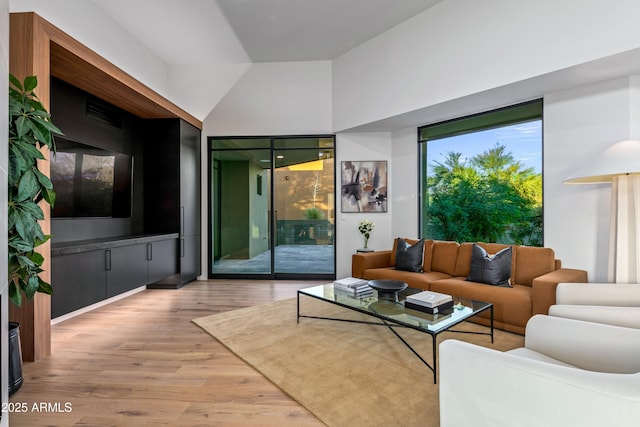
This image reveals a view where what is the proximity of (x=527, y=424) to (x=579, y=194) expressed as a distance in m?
3.26

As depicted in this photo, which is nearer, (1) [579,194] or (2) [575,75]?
(2) [575,75]

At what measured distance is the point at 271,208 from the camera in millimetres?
5934

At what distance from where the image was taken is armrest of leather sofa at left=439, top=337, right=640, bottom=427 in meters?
1.01

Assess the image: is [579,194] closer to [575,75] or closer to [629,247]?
[629,247]

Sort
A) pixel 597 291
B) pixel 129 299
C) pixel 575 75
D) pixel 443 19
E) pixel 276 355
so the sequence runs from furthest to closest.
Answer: pixel 129 299 → pixel 443 19 → pixel 575 75 → pixel 276 355 → pixel 597 291

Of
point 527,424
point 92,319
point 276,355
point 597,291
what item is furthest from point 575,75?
point 92,319

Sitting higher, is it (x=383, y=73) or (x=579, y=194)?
(x=383, y=73)

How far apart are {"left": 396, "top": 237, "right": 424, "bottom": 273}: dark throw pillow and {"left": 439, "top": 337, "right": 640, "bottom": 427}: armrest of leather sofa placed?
2857 mm

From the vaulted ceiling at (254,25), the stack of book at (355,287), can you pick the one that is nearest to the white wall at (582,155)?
the vaulted ceiling at (254,25)

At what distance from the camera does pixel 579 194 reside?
3551 millimetres

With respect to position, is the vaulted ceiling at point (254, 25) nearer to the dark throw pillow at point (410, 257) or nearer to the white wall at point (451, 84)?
the white wall at point (451, 84)

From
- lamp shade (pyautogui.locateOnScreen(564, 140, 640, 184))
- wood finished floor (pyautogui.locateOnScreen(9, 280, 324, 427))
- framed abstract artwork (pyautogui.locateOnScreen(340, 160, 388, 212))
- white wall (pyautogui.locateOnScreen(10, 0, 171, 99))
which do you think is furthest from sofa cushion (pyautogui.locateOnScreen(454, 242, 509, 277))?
white wall (pyautogui.locateOnScreen(10, 0, 171, 99))

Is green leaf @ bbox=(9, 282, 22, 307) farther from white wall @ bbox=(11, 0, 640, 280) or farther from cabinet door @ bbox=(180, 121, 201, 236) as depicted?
cabinet door @ bbox=(180, 121, 201, 236)

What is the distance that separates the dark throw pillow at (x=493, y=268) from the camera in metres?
3.45
